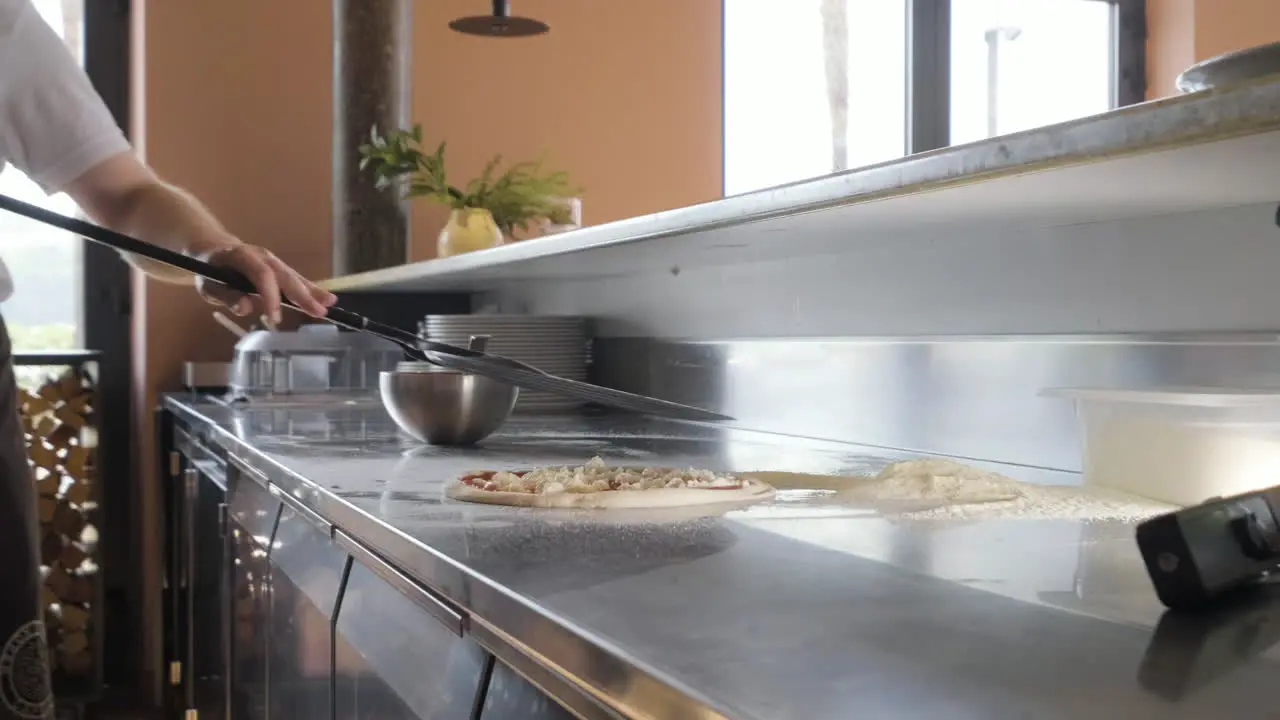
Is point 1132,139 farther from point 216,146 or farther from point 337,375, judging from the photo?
point 216,146

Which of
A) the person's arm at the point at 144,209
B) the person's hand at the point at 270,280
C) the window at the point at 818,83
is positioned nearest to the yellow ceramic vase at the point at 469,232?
the person's arm at the point at 144,209

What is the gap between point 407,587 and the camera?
37.5 inches

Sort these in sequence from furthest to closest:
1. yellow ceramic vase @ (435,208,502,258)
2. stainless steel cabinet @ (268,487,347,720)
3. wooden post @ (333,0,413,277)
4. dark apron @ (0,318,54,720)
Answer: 1. wooden post @ (333,0,413,277)
2. yellow ceramic vase @ (435,208,502,258)
3. dark apron @ (0,318,54,720)
4. stainless steel cabinet @ (268,487,347,720)

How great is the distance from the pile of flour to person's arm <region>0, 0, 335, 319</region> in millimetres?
753

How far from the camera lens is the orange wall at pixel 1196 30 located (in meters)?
4.68

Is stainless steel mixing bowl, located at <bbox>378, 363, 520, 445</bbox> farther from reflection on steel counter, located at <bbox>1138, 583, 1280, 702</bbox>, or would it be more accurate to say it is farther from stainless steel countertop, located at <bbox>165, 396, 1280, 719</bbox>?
reflection on steel counter, located at <bbox>1138, 583, 1280, 702</bbox>

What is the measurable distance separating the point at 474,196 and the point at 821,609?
2.39m

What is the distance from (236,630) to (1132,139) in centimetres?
160

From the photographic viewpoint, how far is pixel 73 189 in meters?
1.78

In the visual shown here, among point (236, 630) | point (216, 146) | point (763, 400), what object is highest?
point (216, 146)

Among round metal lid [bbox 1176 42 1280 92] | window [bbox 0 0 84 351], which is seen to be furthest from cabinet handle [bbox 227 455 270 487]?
window [bbox 0 0 84 351]

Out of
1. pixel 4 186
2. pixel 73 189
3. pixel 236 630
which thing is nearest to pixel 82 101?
pixel 73 189

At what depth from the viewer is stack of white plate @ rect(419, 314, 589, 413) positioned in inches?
98.3

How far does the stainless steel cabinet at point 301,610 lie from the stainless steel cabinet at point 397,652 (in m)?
0.06
